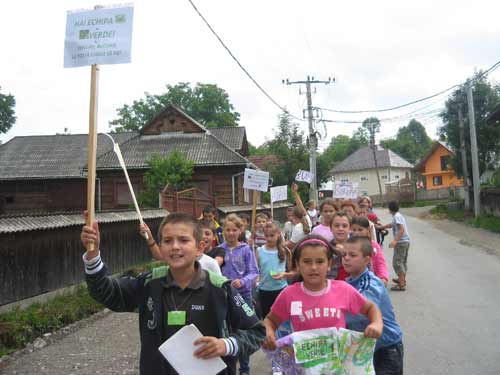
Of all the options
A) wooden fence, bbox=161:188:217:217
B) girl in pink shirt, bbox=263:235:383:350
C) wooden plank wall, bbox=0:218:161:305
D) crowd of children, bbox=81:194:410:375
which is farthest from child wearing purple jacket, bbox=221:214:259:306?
wooden fence, bbox=161:188:217:217

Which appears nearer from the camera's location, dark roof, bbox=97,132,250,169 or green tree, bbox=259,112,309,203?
dark roof, bbox=97,132,250,169

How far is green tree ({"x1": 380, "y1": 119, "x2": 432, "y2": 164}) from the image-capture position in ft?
318

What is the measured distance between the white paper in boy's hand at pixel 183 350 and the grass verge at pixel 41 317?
4508mm

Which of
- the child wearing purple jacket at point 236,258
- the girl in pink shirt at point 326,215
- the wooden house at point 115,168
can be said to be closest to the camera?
the child wearing purple jacket at point 236,258

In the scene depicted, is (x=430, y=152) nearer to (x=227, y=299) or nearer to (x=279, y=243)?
(x=279, y=243)

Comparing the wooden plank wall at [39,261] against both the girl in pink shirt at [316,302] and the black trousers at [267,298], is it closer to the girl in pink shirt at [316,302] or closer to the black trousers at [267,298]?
the black trousers at [267,298]

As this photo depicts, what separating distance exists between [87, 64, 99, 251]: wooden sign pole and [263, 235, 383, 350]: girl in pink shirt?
4.10 ft

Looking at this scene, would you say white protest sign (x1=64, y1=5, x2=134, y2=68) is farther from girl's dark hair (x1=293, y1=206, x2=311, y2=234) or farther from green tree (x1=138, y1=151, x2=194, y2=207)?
green tree (x1=138, y1=151, x2=194, y2=207)

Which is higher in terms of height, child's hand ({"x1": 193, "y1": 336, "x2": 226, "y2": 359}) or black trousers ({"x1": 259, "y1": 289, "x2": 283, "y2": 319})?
child's hand ({"x1": 193, "y1": 336, "x2": 226, "y2": 359})

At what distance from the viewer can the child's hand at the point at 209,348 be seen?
91.0 inches

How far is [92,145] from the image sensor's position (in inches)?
111

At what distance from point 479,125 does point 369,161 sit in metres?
43.6

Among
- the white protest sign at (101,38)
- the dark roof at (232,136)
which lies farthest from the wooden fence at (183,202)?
the white protest sign at (101,38)

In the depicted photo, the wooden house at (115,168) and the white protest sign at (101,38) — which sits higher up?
the wooden house at (115,168)
